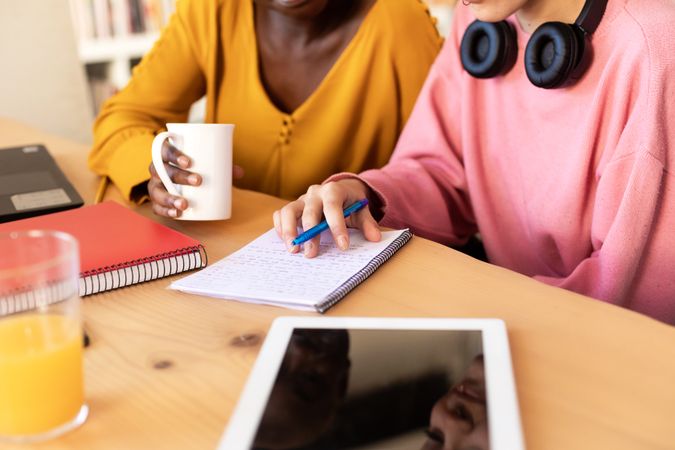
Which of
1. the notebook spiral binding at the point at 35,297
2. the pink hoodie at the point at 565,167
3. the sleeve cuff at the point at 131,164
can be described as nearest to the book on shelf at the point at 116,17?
the sleeve cuff at the point at 131,164

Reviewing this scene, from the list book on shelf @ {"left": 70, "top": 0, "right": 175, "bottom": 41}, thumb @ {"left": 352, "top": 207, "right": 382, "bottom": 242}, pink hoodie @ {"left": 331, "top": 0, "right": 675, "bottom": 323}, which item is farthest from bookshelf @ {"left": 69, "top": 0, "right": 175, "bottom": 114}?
thumb @ {"left": 352, "top": 207, "right": 382, "bottom": 242}

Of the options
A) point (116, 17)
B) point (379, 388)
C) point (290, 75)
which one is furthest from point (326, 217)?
point (116, 17)

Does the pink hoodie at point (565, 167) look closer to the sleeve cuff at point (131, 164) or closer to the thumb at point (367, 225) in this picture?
the thumb at point (367, 225)

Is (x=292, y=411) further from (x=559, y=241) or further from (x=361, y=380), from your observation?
(x=559, y=241)

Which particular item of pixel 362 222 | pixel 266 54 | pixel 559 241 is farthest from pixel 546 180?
pixel 266 54

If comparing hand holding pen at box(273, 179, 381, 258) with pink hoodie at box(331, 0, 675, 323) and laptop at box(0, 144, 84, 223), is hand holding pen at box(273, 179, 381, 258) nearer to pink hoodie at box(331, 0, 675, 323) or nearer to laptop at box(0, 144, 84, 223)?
pink hoodie at box(331, 0, 675, 323)

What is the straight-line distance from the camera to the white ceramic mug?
87 centimetres

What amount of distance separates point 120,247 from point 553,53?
22.4 inches

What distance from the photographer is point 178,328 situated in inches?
25.0

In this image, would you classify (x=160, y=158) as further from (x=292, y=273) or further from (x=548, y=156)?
(x=548, y=156)

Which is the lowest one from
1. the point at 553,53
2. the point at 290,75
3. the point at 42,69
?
the point at 42,69

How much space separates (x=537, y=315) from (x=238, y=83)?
0.90 metres

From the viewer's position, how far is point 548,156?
99 cm

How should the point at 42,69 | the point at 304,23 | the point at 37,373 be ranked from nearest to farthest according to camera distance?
1. the point at 37,373
2. the point at 304,23
3. the point at 42,69
